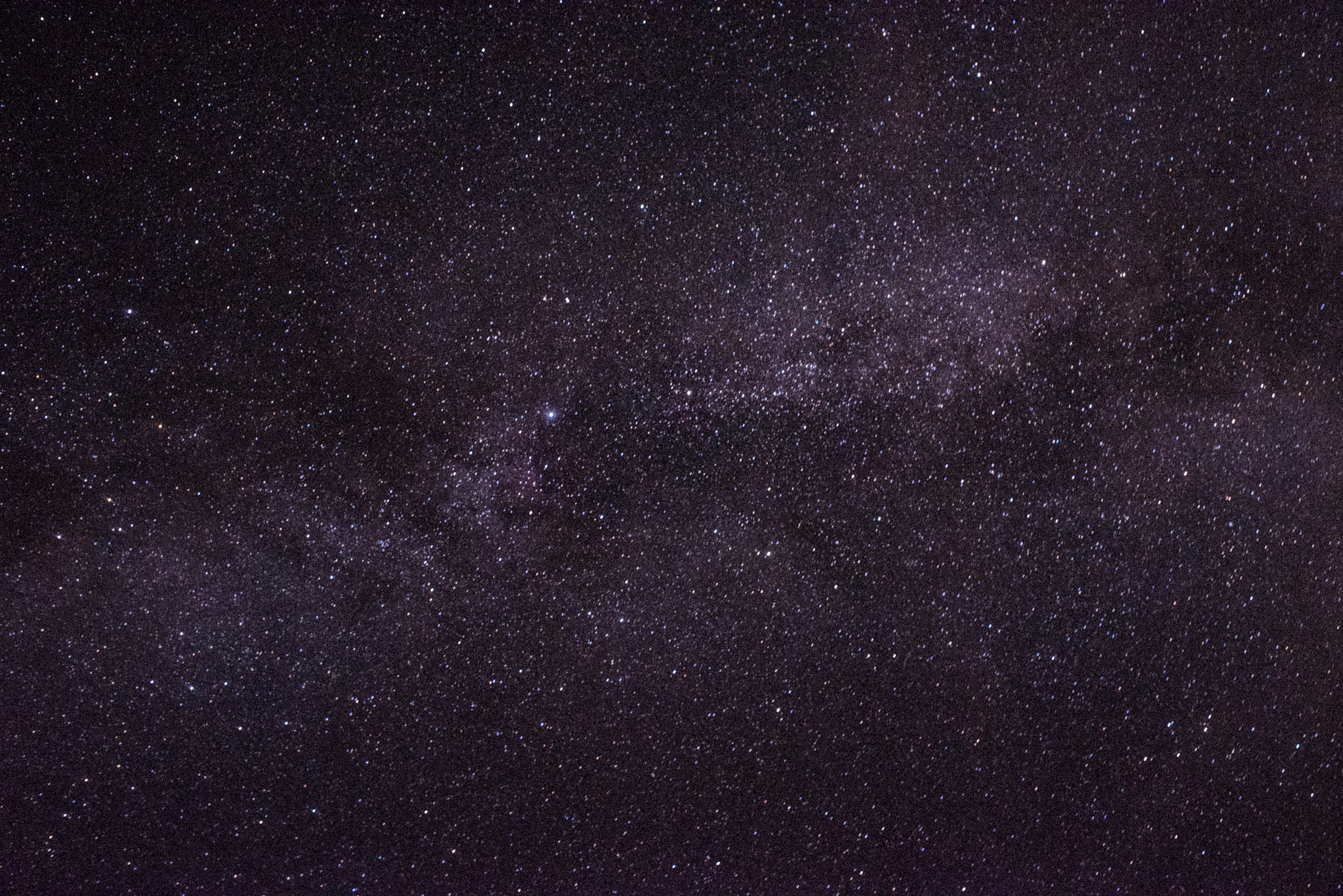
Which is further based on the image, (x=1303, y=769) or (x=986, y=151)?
(x=1303, y=769)

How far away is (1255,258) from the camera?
0.91 meters

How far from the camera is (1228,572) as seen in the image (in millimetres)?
956

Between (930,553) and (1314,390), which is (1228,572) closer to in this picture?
(1314,390)

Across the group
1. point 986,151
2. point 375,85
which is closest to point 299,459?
point 375,85

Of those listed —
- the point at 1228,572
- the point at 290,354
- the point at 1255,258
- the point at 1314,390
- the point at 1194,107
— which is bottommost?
the point at 1228,572

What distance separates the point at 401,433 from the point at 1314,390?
1.20 meters

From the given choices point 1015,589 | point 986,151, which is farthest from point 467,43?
point 1015,589

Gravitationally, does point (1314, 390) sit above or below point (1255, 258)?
below

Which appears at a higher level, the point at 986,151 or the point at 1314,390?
the point at 986,151

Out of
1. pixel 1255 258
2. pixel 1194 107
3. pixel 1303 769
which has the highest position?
pixel 1194 107

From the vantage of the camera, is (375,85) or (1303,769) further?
(1303,769)

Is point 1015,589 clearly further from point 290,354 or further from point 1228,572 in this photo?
point 290,354

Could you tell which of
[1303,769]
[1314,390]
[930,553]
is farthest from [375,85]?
[1303,769]

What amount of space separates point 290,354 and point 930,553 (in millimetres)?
853
